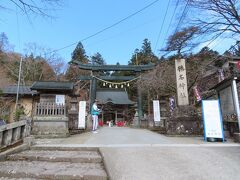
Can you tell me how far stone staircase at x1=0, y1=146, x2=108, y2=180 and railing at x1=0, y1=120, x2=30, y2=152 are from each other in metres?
0.75

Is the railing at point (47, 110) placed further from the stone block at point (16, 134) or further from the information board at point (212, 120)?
the information board at point (212, 120)

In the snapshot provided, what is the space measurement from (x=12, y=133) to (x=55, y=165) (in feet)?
8.98

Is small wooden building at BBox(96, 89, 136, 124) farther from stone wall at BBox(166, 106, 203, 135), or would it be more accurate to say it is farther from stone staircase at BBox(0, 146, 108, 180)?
stone staircase at BBox(0, 146, 108, 180)

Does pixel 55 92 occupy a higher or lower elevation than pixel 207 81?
lower

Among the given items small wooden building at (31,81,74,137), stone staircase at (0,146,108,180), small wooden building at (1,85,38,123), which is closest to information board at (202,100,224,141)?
stone staircase at (0,146,108,180)

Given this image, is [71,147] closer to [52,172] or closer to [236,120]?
[52,172]

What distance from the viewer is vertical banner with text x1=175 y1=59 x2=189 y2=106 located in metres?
11.0

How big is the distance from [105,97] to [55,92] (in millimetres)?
23418

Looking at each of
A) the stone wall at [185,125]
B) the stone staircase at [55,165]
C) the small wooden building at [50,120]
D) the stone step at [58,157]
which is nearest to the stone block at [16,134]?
the stone staircase at [55,165]

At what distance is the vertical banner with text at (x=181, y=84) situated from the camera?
1104 centimetres

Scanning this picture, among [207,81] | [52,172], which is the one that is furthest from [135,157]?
[207,81]

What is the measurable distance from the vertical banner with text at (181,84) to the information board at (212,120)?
2.84 meters

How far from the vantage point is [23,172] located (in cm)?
455

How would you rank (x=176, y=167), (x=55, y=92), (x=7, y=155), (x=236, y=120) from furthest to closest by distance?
(x=55, y=92), (x=236, y=120), (x=7, y=155), (x=176, y=167)
